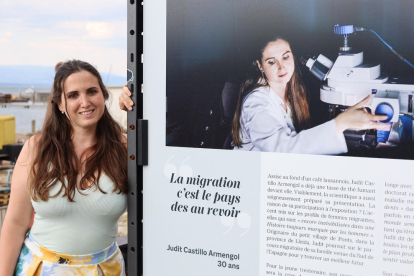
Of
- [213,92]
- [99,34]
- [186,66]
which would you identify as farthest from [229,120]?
[99,34]

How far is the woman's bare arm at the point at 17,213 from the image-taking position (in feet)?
5.28

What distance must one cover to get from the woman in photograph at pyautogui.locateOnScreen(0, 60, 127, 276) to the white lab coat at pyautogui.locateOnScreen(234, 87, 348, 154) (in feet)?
1.85

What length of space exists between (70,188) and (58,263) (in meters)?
0.31

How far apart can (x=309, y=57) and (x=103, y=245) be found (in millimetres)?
1117

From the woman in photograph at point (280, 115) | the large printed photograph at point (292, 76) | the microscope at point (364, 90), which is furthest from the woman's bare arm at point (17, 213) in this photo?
the microscope at point (364, 90)

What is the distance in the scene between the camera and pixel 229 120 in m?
1.20

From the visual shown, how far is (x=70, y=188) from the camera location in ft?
4.98

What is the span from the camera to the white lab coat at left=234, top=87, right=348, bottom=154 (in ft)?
3.54

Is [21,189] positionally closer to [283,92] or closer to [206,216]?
[206,216]

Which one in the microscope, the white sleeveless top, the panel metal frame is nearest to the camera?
the microscope

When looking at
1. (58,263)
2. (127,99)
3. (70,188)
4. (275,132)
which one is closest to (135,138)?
(127,99)

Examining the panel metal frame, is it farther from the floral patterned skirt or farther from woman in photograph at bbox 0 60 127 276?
the floral patterned skirt

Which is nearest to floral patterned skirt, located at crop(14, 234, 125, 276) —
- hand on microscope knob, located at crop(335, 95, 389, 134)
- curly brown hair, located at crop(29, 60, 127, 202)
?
curly brown hair, located at crop(29, 60, 127, 202)

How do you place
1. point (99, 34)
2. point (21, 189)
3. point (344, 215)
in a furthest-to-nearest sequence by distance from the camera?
point (99, 34), point (21, 189), point (344, 215)
